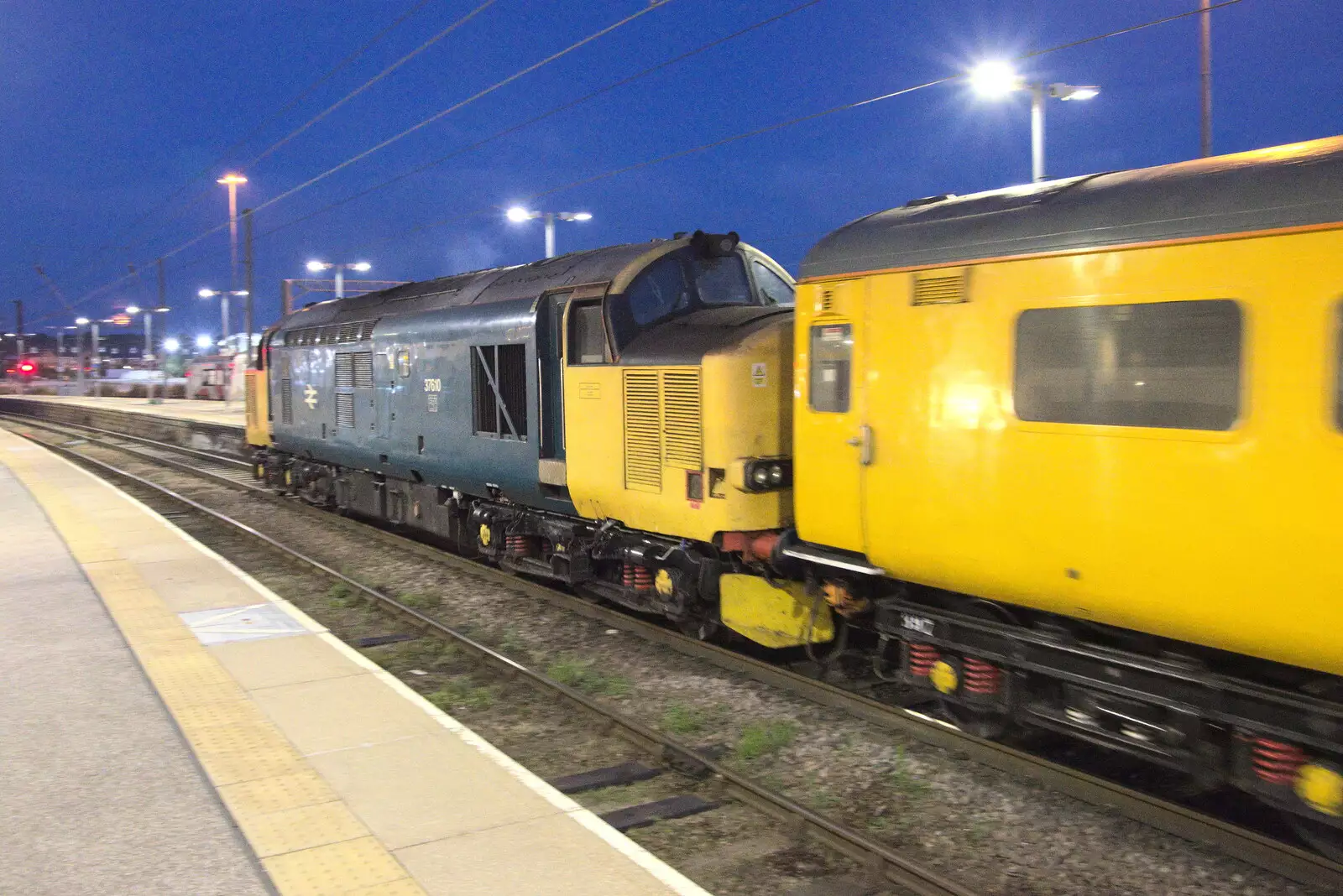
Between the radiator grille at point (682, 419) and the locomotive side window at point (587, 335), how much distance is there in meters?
1.06

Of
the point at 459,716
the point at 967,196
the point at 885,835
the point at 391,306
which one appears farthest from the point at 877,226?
the point at 391,306

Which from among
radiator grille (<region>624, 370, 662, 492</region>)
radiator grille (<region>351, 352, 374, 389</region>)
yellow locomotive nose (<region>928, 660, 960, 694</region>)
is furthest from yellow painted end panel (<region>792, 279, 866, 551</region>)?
radiator grille (<region>351, 352, 374, 389</region>)

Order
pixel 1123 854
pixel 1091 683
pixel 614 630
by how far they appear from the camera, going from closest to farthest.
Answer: pixel 1123 854 → pixel 1091 683 → pixel 614 630

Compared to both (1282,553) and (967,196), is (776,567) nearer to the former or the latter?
(967,196)

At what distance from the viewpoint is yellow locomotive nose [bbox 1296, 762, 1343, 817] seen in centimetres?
441

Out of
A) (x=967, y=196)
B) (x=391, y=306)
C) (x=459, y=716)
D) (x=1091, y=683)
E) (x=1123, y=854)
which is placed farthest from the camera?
(x=391, y=306)

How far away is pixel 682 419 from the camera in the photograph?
26.6 feet

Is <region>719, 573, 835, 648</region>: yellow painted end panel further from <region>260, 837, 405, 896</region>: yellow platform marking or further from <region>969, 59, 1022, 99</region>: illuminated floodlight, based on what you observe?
<region>969, 59, 1022, 99</region>: illuminated floodlight

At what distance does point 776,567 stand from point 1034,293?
9.53 feet

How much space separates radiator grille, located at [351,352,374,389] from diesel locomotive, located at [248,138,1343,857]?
4688 mm

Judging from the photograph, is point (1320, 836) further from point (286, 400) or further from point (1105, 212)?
point (286, 400)

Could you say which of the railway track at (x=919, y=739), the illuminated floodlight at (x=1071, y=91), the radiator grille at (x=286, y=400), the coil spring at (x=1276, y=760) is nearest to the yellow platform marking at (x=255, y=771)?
the railway track at (x=919, y=739)

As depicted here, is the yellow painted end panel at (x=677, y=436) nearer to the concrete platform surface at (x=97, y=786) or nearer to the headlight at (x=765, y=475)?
the headlight at (x=765, y=475)

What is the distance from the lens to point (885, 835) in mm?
5355
